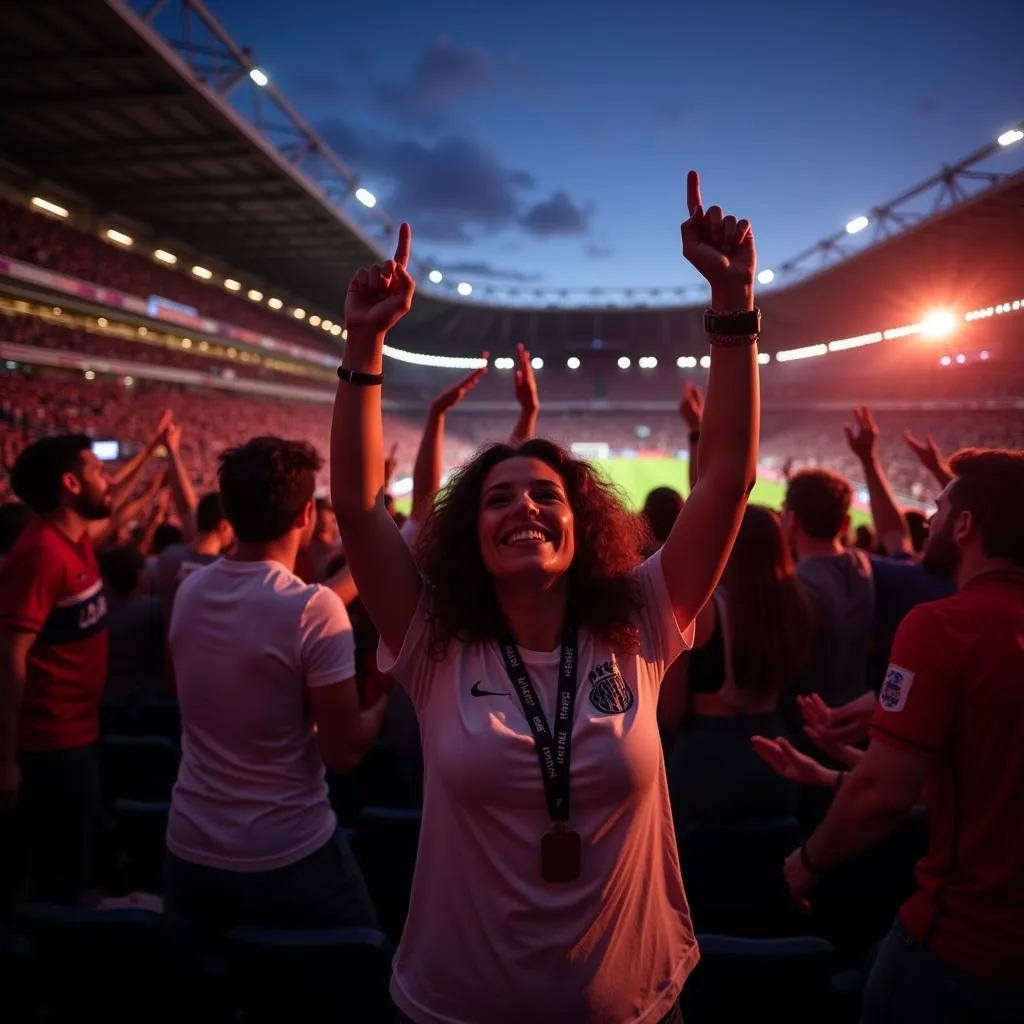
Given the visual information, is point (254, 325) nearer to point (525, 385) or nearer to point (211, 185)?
point (211, 185)

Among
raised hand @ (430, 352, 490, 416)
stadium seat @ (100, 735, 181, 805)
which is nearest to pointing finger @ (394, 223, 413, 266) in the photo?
raised hand @ (430, 352, 490, 416)

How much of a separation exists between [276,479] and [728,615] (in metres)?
1.85

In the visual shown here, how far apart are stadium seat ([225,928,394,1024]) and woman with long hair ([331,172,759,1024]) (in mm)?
192

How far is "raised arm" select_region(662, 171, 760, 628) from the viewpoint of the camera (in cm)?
166

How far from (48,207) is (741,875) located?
2773 cm

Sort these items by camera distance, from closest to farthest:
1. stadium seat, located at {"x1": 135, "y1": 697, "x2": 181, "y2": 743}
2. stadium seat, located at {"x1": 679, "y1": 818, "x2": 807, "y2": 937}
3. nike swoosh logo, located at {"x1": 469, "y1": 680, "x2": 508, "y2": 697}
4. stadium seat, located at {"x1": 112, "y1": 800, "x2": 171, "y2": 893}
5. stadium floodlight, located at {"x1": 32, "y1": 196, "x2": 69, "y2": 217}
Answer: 1. nike swoosh logo, located at {"x1": 469, "y1": 680, "x2": 508, "y2": 697}
2. stadium seat, located at {"x1": 679, "y1": 818, "x2": 807, "y2": 937}
3. stadium seat, located at {"x1": 112, "y1": 800, "x2": 171, "y2": 893}
4. stadium seat, located at {"x1": 135, "y1": 697, "x2": 181, "y2": 743}
5. stadium floodlight, located at {"x1": 32, "y1": 196, "x2": 69, "y2": 217}

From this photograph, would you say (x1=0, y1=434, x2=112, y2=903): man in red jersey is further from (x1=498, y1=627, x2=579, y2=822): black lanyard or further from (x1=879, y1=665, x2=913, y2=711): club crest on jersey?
(x1=879, y1=665, x2=913, y2=711): club crest on jersey

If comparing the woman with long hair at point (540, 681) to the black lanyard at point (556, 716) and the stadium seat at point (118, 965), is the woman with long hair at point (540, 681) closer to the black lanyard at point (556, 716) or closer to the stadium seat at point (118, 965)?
the black lanyard at point (556, 716)

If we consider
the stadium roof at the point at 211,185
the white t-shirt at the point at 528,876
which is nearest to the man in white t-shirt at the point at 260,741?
the white t-shirt at the point at 528,876

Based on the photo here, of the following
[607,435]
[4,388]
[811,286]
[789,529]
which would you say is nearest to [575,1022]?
[789,529]

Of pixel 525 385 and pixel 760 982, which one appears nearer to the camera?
pixel 760 982

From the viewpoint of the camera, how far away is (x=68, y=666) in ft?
9.42

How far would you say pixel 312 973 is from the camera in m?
1.70

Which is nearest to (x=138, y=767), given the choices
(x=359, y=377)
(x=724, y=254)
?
(x=359, y=377)
